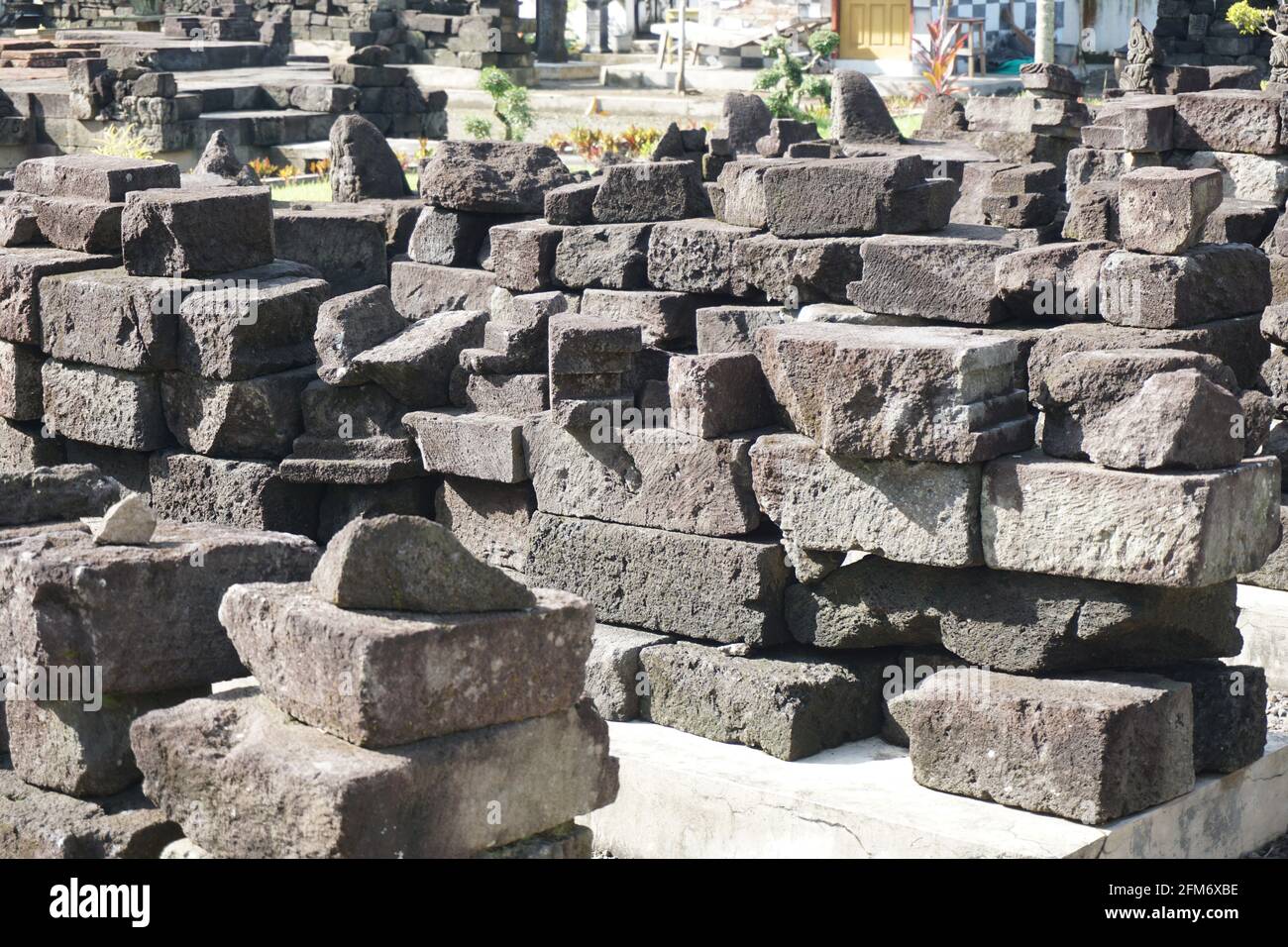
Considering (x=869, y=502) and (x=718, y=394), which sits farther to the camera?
(x=718, y=394)

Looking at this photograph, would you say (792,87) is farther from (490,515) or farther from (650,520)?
(650,520)

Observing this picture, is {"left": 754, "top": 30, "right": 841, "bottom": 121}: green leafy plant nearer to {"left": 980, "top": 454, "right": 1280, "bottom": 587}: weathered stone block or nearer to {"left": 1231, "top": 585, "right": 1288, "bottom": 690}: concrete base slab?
{"left": 1231, "top": 585, "right": 1288, "bottom": 690}: concrete base slab

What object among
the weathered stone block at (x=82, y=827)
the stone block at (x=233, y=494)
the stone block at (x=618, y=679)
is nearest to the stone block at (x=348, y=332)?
the stone block at (x=233, y=494)

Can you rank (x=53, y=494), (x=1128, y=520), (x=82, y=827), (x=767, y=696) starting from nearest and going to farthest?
1. (x=82, y=827)
2. (x=1128, y=520)
3. (x=53, y=494)
4. (x=767, y=696)

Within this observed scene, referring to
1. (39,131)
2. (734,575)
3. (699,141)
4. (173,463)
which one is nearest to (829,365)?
(734,575)

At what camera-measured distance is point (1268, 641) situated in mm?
8984

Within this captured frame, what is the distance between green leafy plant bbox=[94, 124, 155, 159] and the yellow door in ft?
53.4

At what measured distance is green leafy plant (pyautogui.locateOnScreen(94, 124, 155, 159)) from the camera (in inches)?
985

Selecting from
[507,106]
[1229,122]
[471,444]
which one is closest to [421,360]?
[471,444]

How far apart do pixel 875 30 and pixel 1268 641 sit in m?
31.0

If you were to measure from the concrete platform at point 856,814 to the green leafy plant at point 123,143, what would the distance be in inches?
726

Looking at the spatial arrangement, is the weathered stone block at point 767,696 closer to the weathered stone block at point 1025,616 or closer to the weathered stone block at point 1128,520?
the weathered stone block at point 1025,616

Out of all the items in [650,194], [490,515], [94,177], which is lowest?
[490,515]

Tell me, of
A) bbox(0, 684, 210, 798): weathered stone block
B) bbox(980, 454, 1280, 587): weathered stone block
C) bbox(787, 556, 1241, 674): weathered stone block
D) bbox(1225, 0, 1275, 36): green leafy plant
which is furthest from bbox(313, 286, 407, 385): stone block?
bbox(1225, 0, 1275, 36): green leafy plant
